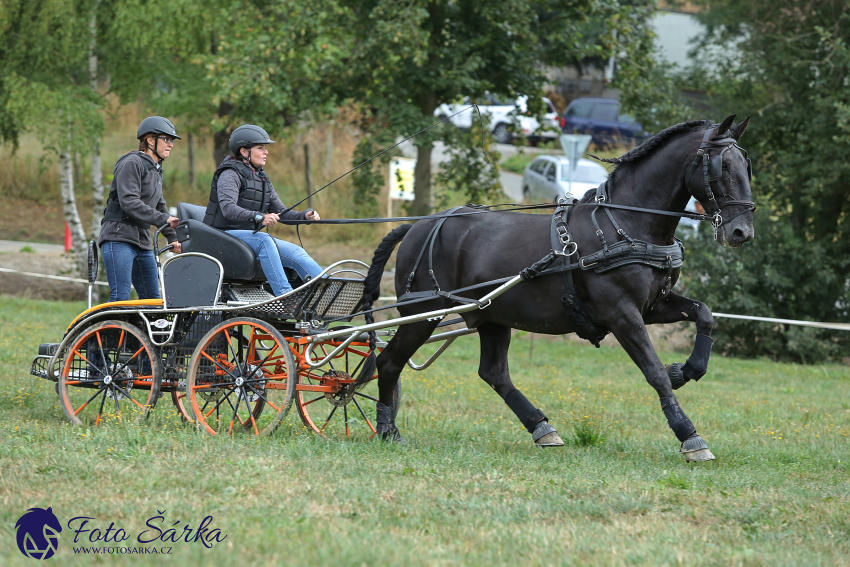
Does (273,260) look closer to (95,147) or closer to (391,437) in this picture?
(391,437)

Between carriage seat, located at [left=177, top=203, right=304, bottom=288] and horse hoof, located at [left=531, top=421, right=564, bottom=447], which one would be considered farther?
horse hoof, located at [left=531, top=421, right=564, bottom=447]

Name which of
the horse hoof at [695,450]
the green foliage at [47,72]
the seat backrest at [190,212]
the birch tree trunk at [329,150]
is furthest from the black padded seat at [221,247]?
the birch tree trunk at [329,150]

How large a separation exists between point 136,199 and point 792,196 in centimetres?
1142

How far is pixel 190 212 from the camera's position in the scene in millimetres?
6875

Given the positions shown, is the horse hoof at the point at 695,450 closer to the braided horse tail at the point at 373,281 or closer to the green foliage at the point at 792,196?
the braided horse tail at the point at 373,281

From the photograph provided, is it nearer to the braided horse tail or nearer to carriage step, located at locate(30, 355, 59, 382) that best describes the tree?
carriage step, located at locate(30, 355, 59, 382)

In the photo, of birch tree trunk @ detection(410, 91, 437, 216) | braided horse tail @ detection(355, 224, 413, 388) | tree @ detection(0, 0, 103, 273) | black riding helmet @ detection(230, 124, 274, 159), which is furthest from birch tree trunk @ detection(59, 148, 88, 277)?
braided horse tail @ detection(355, 224, 413, 388)

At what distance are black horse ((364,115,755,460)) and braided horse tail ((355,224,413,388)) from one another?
11mm

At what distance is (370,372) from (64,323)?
7.98m

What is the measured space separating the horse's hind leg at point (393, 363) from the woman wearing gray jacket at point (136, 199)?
178 cm

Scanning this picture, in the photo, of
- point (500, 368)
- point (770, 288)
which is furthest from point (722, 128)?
point (770, 288)

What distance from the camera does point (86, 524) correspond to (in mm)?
3902

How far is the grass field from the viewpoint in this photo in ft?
12.3

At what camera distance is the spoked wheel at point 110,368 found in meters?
6.47
